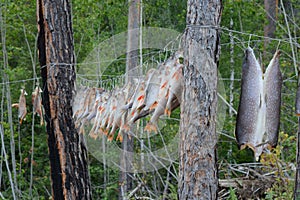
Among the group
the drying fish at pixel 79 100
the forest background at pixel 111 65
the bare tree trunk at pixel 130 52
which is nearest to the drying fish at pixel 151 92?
the drying fish at pixel 79 100

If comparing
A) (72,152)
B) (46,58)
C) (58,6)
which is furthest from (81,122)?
(58,6)

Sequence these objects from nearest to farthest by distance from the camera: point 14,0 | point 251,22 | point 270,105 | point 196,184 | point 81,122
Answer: point 270,105, point 196,184, point 81,122, point 14,0, point 251,22

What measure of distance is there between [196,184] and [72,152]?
194 centimetres

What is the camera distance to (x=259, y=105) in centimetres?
276

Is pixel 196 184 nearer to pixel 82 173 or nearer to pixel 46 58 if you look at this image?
pixel 82 173

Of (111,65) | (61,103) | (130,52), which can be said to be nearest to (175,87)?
(61,103)

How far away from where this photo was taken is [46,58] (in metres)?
4.89

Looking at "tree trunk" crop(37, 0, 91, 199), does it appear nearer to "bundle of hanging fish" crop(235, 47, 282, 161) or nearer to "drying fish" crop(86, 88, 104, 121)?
"drying fish" crop(86, 88, 104, 121)

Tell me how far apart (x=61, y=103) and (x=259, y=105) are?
8.06 feet

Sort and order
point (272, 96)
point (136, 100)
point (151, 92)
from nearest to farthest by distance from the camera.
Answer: point (272, 96)
point (151, 92)
point (136, 100)

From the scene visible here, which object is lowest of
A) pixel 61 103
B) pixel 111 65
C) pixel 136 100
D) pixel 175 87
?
pixel 111 65

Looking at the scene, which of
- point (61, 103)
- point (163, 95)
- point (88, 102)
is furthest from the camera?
point (61, 103)

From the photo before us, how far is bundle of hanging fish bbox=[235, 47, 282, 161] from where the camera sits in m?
2.76

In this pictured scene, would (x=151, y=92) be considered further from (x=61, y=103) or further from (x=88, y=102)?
(x=61, y=103)
